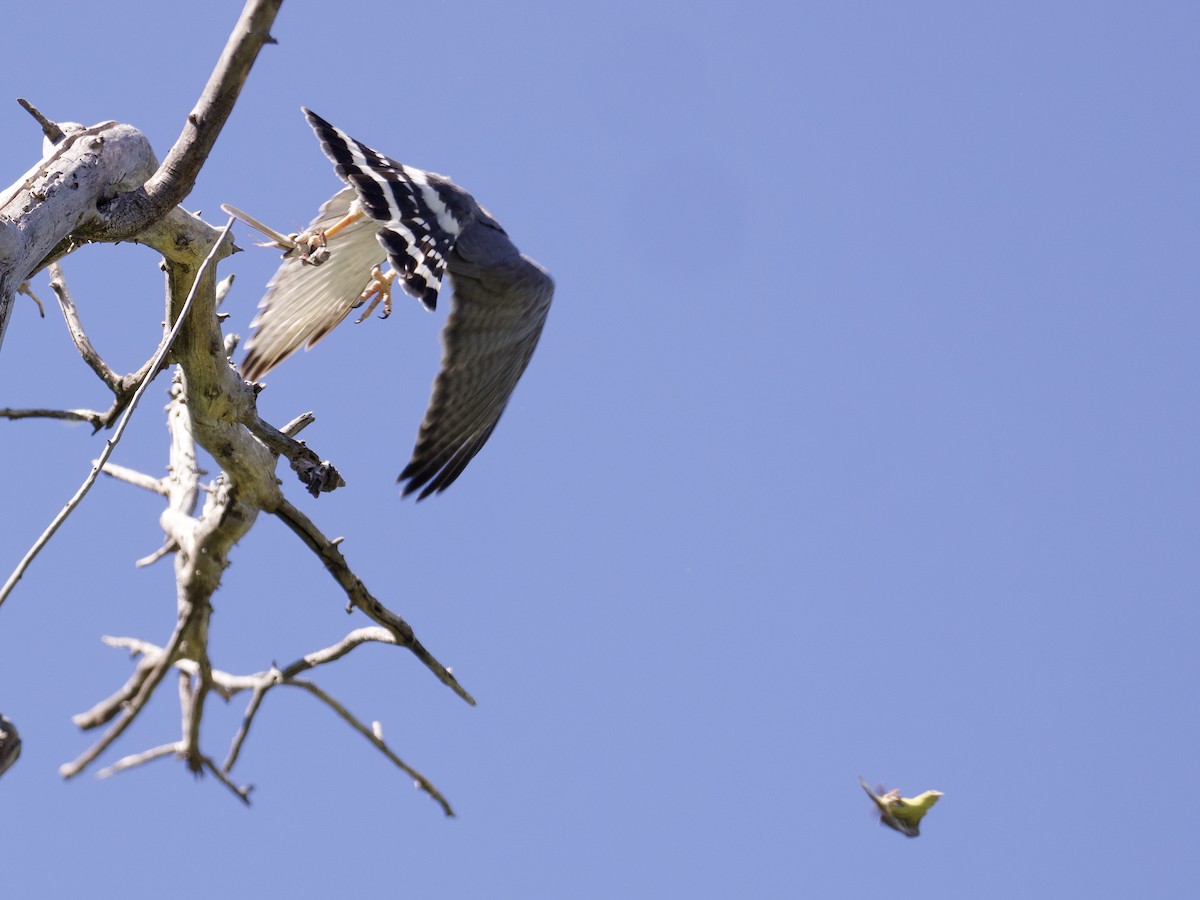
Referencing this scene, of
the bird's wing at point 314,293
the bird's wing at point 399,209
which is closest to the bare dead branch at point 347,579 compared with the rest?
the bird's wing at point 399,209

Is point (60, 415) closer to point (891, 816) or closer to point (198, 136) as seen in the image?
point (198, 136)

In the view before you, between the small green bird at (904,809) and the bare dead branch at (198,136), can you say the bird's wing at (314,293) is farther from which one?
the small green bird at (904,809)

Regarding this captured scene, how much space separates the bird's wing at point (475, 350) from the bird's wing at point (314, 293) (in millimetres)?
604

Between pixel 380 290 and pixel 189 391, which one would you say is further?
pixel 380 290

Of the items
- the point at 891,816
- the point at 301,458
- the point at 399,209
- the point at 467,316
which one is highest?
the point at 399,209

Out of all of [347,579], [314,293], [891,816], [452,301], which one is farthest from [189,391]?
[891,816]

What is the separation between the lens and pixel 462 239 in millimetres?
5375

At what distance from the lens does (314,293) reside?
5.95 metres

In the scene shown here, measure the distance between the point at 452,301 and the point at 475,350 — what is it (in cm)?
27

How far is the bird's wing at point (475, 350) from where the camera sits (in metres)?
5.42

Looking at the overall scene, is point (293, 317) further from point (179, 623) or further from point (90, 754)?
point (90, 754)

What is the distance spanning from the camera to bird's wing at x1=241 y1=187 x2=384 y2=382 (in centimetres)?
579

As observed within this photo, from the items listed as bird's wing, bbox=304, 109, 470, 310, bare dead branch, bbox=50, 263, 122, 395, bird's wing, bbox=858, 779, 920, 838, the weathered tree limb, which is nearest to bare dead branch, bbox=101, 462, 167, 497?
the weathered tree limb

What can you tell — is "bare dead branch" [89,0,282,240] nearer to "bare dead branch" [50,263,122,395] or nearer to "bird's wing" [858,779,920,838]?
"bare dead branch" [50,263,122,395]
